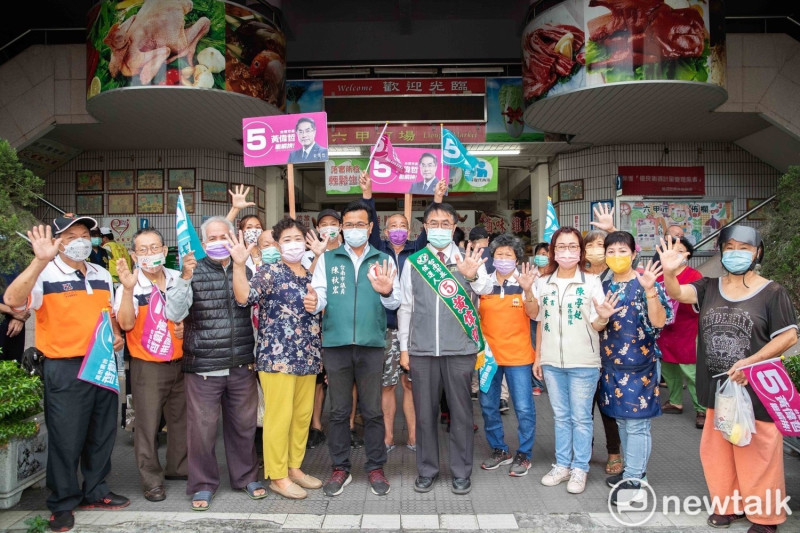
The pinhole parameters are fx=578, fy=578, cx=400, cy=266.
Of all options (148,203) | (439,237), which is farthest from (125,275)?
(148,203)

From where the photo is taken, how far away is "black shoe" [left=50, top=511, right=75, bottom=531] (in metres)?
3.58

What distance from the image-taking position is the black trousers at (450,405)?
13.8 ft

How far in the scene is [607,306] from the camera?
398cm

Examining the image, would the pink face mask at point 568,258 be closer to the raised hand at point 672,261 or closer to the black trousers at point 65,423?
the raised hand at point 672,261

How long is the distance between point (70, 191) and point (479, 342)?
1127 centimetres

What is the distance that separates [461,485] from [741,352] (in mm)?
2046

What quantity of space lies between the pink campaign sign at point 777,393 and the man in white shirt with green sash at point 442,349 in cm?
177

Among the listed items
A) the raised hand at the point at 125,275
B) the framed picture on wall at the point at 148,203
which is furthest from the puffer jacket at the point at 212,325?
the framed picture on wall at the point at 148,203

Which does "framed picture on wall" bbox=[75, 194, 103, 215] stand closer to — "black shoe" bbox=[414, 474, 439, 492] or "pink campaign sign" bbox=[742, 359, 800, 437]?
"black shoe" bbox=[414, 474, 439, 492]

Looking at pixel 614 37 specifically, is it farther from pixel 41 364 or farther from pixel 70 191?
pixel 70 191

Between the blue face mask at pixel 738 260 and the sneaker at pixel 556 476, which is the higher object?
the blue face mask at pixel 738 260

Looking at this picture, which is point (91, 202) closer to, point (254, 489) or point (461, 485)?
point (254, 489)

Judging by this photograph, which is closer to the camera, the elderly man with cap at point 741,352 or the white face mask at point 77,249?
the elderly man with cap at point 741,352

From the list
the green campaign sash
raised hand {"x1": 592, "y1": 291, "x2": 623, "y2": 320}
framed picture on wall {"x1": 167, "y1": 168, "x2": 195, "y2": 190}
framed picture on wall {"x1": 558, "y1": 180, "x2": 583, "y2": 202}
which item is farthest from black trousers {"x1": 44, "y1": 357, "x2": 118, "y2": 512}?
framed picture on wall {"x1": 558, "y1": 180, "x2": 583, "y2": 202}
